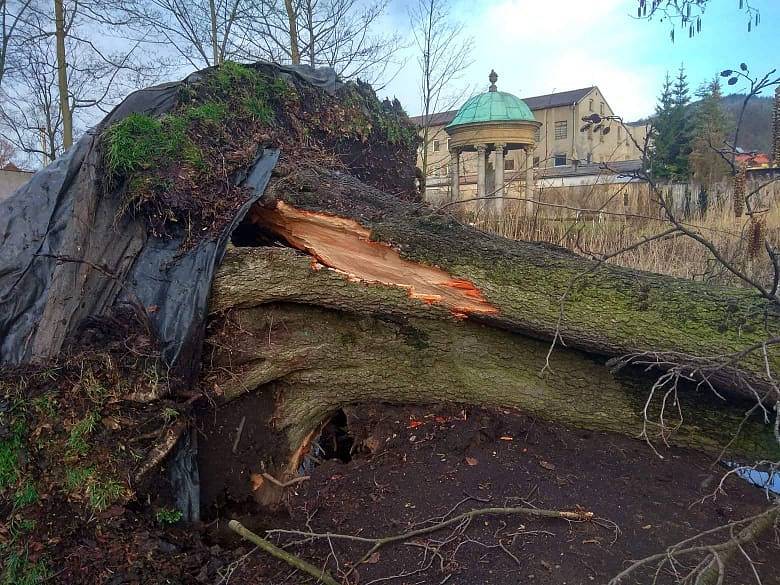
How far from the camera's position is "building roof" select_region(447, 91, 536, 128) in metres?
11.7

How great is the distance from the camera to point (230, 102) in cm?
360

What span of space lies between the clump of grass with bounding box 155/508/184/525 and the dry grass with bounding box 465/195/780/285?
14.5 ft

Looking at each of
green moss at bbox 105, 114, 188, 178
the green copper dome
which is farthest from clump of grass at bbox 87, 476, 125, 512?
the green copper dome

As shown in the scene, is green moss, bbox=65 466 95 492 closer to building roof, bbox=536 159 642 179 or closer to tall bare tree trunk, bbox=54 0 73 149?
building roof, bbox=536 159 642 179

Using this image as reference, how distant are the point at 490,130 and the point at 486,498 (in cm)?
1009

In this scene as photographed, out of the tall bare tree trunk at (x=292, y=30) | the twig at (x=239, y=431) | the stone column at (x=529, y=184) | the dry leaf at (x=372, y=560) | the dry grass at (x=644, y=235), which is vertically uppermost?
the tall bare tree trunk at (x=292, y=30)

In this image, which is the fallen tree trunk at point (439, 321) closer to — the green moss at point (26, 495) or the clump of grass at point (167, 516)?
the clump of grass at point (167, 516)

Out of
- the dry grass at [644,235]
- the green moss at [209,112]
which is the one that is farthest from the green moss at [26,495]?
the dry grass at [644,235]

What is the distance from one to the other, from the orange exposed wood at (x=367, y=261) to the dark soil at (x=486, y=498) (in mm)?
742

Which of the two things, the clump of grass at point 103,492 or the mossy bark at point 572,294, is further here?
the mossy bark at point 572,294

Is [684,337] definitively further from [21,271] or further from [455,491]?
[21,271]

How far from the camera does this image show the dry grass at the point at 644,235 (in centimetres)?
617

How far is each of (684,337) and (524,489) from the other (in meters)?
1.04

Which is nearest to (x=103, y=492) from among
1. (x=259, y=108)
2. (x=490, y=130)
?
(x=259, y=108)
